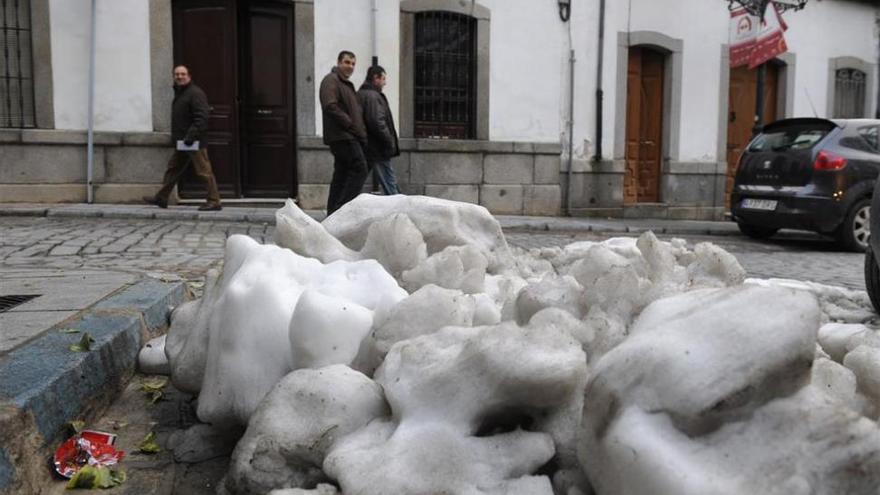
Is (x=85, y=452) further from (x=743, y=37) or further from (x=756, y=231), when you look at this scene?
(x=743, y=37)

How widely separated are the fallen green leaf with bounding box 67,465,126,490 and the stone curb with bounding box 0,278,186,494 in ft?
0.21

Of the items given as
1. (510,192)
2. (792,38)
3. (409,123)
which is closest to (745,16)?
(792,38)

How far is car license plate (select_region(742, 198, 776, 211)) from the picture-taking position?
9701mm

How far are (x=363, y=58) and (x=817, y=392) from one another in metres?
11.0

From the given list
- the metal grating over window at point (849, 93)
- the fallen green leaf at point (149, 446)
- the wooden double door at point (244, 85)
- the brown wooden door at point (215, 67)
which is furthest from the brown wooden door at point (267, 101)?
the metal grating over window at point (849, 93)

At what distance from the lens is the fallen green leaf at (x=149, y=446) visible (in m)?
2.05

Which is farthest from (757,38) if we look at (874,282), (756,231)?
(874,282)

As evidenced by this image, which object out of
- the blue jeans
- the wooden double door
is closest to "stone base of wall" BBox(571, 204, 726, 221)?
the blue jeans

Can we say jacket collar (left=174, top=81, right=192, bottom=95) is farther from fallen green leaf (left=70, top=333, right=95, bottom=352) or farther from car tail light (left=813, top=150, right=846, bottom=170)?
fallen green leaf (left=70, top=333, right=95, bottom=352)

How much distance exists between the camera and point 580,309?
76.7 inches

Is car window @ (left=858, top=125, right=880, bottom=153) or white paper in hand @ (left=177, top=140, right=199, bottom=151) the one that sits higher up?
car window @ (left=858, top=125, right=880, bottom=153)

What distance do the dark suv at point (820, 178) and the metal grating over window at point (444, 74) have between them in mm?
4547

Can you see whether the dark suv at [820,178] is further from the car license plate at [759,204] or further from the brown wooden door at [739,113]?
the brown wooden door at [739,113]

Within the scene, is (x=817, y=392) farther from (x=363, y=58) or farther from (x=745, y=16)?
(x=745, y=16)
